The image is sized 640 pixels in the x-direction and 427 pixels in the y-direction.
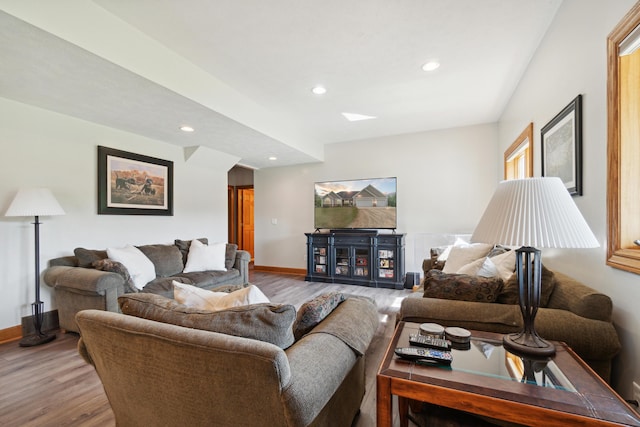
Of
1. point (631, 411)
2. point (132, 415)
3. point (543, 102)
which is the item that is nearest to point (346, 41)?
point (543, 102)

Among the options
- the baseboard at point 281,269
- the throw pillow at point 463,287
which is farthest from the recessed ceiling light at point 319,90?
the baseboard at point 281,269

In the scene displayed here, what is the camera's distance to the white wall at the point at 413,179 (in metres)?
4.48

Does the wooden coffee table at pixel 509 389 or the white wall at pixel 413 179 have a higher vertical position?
the white wall at pixel 413 179

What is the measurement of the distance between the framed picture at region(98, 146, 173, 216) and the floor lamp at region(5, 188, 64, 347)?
2.30ft

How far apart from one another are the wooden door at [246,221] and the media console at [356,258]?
2891 mm

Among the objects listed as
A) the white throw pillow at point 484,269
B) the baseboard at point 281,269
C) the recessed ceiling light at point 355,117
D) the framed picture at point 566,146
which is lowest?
the baseboard at point 281,269

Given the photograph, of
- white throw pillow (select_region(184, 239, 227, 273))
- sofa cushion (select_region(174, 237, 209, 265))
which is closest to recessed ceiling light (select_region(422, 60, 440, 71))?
white throw pillow (select_region(184, 239, 227, 273))

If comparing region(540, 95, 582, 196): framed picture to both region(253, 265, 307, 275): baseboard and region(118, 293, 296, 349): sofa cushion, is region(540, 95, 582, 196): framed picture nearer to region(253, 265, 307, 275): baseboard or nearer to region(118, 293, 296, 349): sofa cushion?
region(118, 293, 296, 349): sofa cushion

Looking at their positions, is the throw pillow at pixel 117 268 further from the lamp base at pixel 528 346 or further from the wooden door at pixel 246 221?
the wooden door at pixel 246 221

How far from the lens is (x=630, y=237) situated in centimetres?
131

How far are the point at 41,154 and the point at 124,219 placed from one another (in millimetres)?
1056

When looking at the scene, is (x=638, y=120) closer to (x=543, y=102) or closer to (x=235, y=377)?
(x=543, y=102)

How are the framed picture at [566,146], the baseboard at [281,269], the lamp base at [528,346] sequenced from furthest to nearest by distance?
the baseboard at [281,269]
the framed picture at [566,146]
the lamp base at [528,346]

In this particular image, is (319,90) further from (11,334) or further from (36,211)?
(11,334)
